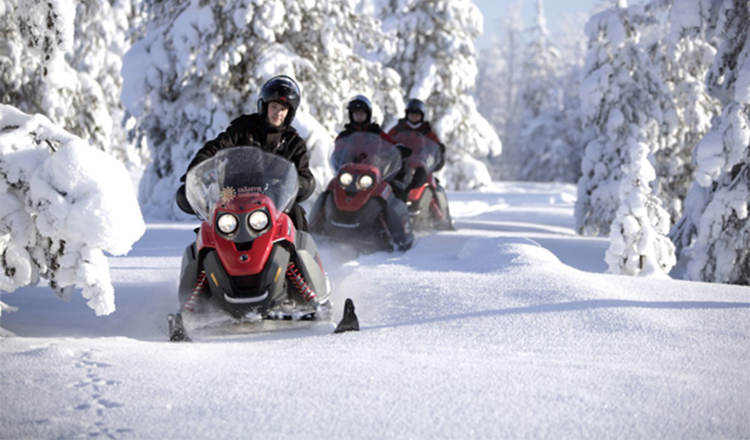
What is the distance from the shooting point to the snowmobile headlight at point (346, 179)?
8391 millimetres

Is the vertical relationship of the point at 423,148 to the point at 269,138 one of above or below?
below

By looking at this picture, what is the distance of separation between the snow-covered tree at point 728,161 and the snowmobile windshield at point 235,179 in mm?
5719

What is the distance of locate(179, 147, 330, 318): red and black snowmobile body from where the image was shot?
15.0 ft

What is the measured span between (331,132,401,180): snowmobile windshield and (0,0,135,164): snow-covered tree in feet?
10.5

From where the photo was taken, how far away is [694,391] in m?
3.11

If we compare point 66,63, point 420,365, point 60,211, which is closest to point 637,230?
point 420,365

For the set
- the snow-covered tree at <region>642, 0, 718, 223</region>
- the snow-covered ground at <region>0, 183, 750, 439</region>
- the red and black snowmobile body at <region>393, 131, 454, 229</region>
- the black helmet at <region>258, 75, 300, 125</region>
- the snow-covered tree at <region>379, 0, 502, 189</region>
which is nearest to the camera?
the snow-covered ground at <region>0, 183, 750, 439</region>

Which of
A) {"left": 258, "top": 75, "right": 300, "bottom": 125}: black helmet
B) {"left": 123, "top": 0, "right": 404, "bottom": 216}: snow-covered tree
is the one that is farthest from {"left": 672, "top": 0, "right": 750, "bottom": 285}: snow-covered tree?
{"left": 123, "top": 0, "right": 404, "bottom": 216}: snow-covered tree

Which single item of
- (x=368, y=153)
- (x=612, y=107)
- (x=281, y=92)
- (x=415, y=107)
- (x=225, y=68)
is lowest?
(x=368, y=153)

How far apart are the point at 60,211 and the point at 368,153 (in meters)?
5.33

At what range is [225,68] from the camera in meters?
13.1

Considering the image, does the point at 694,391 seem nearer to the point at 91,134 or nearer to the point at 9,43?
the point at 9,43

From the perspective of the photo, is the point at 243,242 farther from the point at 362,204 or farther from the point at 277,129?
the point at 362,204

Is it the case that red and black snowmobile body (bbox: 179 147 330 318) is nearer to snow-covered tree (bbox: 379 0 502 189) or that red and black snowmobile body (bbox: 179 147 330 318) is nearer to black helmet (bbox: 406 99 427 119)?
black helmet (bbox: 406 99 427 119)
